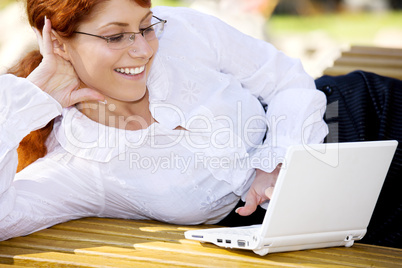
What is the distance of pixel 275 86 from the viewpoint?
260 cm

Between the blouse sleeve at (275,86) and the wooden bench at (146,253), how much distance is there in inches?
20.0

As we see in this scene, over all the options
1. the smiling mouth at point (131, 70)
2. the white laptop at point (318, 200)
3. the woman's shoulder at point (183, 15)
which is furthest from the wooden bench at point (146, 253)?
the woman's shoulder at point (183, 15)

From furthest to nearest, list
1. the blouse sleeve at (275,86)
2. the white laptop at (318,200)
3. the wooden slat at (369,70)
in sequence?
the wooden slat at (369,70), the blouse sleeve at (275,86), the white laptop at (318,200)

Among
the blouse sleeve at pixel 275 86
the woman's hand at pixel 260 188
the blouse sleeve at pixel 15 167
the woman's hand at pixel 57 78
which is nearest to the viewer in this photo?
the blouse sleeve at pixel 15 167

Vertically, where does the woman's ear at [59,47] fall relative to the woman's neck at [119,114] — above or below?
above

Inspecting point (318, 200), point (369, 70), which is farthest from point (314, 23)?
point (318, 200)

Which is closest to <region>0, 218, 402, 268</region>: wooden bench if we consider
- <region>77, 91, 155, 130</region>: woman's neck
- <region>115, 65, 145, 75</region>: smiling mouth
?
<region>77, 91, 155, 130</region>: woman's neck

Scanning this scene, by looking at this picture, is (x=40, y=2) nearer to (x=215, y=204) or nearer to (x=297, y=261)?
(x=215, y=204)

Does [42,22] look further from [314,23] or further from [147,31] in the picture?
[314,23]

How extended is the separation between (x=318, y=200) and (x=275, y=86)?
0.80m

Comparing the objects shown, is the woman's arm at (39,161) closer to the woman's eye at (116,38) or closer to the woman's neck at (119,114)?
the woman's neck at (119,114)

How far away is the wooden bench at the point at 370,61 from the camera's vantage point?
3.40 m

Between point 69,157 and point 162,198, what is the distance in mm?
389

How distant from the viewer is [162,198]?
232cm
